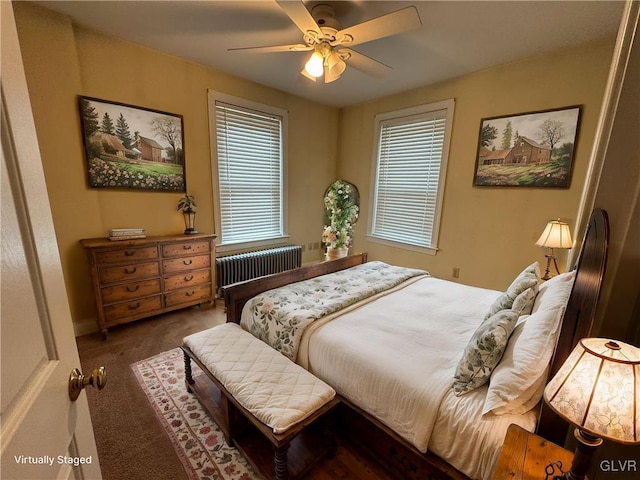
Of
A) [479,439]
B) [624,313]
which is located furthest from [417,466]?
[624,313]

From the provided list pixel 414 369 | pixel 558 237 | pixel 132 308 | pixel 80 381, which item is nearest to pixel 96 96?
pixel 132 308

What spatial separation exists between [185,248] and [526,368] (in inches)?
115

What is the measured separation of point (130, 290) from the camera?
256 cm

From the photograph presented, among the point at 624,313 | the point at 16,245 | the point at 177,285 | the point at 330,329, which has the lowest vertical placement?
the point at 177,285

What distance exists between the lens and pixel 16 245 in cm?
48

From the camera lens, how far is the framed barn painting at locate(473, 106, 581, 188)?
2580 millimetres

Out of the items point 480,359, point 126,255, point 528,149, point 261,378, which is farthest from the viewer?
point 528,149

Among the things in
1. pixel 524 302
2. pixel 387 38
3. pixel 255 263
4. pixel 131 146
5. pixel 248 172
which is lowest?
pixel 255 263

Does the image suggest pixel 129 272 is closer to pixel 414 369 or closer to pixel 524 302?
pixel 414 369

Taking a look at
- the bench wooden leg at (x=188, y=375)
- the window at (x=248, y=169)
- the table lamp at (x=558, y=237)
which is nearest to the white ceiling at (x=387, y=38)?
the window at (x=248, y=169)

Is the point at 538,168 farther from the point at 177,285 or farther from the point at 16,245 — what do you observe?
the point at 177,285

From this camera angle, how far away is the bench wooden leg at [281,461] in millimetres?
1198

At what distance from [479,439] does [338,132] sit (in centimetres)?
437

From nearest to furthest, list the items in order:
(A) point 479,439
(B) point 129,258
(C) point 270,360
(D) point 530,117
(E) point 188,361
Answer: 1. (A) point 479,439
2. (C) point 270,360
3. (E) point 188,361
4. (B) point 129,258
5. (D) point 530,117
